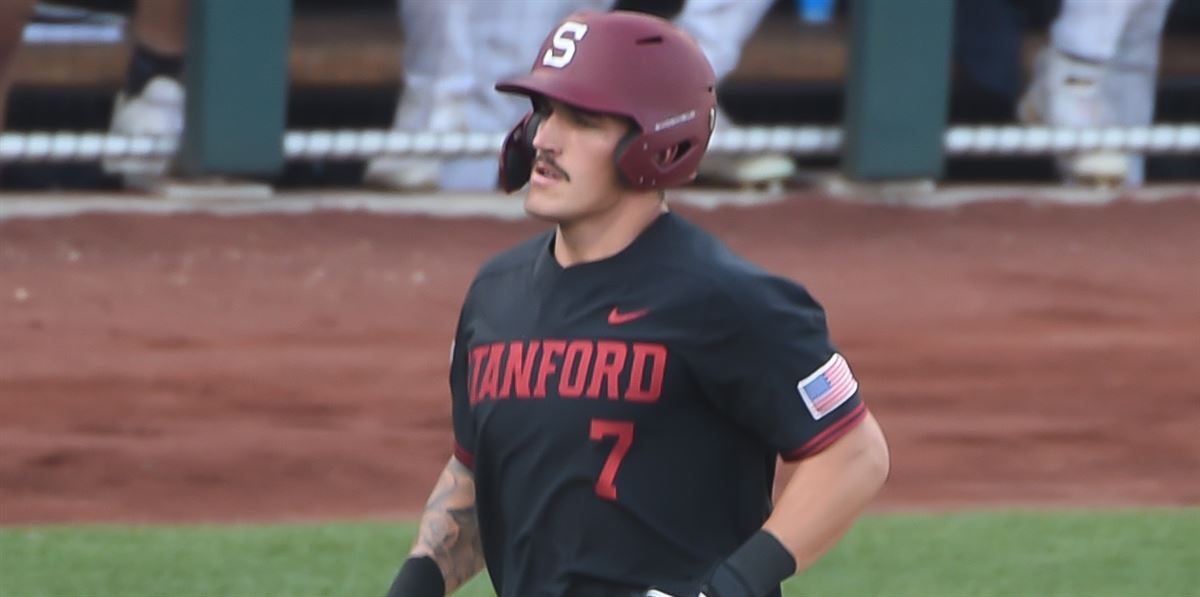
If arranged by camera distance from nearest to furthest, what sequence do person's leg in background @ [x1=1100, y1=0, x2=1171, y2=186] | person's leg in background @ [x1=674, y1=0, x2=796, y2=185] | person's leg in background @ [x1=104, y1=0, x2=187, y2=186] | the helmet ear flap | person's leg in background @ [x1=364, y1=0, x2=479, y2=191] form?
the helmet ear flap, person's leg in background @ [x1=104, y1=0, x2=187, y2=186], person's leg in background @ [x1=364, y1=0, x2=479, y2=191], person's leg in background @ [x1=674, y1=0, x2=796, y2=185], person's leg in background @ [x1=1100, y1=0, x2=1171, y2=186]

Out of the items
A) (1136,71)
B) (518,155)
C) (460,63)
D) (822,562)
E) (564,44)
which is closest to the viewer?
(564,44)

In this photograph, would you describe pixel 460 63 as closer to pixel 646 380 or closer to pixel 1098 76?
pixel 1098 76

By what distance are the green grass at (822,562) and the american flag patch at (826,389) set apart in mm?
1960

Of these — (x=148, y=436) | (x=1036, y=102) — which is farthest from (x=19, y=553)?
(x=1036, y=102)

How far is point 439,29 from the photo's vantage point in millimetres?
7668

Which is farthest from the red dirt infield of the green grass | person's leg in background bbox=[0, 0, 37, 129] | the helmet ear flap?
the helmet ear flap

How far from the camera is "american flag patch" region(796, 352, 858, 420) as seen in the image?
2381 millimetres

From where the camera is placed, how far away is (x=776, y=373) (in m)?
2.38

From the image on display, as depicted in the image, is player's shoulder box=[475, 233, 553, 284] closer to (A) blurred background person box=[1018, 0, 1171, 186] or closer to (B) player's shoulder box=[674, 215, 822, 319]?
(B) player's shoulder box=[674, 215, 822, 319]

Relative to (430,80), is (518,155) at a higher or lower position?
higher

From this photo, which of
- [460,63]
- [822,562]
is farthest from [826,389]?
[460,63]

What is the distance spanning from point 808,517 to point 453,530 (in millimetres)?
523

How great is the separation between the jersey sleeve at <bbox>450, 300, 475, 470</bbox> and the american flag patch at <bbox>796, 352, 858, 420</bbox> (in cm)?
45

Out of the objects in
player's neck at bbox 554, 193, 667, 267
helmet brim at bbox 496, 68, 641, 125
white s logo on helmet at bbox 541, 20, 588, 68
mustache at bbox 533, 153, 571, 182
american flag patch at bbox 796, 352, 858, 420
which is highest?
white s logo on helmet at bbox 541, 20, 588, 68
